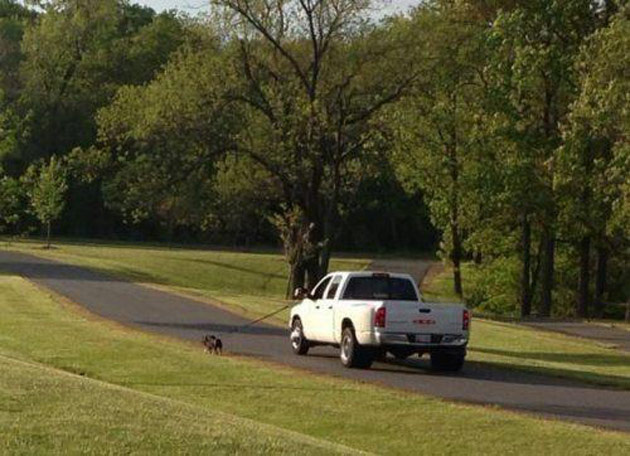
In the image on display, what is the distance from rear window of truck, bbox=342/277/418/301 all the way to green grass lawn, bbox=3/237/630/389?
91.0 inches

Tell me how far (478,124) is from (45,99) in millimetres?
47194

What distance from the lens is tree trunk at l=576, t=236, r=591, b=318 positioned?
52.8 metres

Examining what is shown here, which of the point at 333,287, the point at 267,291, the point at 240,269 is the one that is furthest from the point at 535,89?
the point at 333,287

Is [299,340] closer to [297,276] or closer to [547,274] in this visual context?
[297,276]

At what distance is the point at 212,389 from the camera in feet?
58.4

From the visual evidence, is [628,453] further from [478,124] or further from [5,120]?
[478,124]

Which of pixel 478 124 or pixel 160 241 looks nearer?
pixel 478 124

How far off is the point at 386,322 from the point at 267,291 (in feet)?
142

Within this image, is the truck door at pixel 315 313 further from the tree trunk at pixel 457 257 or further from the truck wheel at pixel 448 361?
the tree trunk at pixel 457 257

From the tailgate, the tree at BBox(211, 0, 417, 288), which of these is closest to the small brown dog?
the tailgate

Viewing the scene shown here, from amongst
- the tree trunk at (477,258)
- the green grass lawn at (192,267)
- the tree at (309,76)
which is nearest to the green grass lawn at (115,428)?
the tree at (309,76)

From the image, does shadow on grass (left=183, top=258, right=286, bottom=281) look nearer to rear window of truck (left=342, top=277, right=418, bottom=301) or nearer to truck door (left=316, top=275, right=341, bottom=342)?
truck door (left=316, top=275, right=341, bottom=342)

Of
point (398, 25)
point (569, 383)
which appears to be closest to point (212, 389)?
point (569, 383)

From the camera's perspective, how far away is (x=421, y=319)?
21031 millimetres
